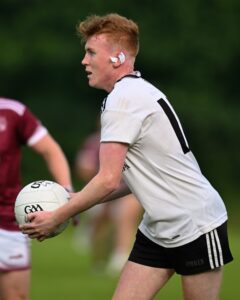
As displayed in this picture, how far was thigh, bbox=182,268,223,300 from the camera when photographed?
6.29 metres

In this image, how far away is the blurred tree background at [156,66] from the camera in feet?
92.2

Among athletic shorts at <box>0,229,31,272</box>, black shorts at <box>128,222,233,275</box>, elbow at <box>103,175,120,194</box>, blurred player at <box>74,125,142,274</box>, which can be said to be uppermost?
elbow at <box>103,175,120,194</box>

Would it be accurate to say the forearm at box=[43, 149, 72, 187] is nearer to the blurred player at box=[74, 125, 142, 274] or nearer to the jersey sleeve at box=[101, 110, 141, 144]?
the jersey sleeve at box=[101, 110, 141, 144]

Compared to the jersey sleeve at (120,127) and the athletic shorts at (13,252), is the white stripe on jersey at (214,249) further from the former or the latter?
the athletic shorts at (13,252)

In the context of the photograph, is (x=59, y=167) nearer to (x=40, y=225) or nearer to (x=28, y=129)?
(x=28, y=129)

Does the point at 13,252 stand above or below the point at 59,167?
below

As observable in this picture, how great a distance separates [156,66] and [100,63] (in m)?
22.0

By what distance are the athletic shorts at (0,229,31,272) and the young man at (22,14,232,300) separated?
1393mm

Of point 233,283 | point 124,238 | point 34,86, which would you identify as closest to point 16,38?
point 34,86

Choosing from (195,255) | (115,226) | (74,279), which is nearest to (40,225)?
(195,255)

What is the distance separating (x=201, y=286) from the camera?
20.6 ft

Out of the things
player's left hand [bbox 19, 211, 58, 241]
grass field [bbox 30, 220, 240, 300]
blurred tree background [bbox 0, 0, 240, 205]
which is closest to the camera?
player's left hand [bbox 19, 211, 58, 241]

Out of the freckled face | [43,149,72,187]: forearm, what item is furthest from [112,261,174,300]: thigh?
[43,149,72,187]: forearm

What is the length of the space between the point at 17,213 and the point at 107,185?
2.14 ft
